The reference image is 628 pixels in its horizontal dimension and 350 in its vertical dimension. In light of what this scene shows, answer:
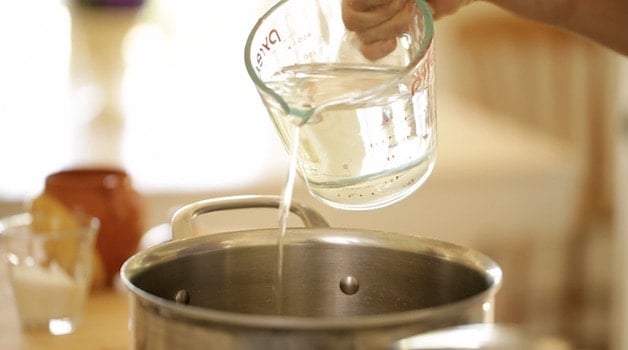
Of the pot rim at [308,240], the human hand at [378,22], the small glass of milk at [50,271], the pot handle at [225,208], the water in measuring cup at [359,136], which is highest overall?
the human hand at [378,22]

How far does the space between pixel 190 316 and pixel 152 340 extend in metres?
0.05

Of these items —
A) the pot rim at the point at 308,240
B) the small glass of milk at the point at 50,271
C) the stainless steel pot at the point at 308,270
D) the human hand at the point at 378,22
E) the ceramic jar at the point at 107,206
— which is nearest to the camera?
the pot rim at the point at 308,240

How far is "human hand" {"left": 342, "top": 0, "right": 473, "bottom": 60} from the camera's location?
83 centimetres

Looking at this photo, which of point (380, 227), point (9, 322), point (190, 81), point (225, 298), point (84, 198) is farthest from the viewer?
point (190, 81)

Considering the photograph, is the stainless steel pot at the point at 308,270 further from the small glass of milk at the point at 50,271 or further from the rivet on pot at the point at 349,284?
the small glass of milk at the point at 50,271

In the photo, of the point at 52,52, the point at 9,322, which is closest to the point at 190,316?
the point at 9,322

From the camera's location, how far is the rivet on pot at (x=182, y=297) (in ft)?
2.30

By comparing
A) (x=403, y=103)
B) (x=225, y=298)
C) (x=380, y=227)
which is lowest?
(x=380, y=227)

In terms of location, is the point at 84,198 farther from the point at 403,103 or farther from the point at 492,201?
the point at 492,201

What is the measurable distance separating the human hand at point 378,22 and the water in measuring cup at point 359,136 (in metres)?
0.02

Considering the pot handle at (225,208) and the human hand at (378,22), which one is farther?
the human hand at (378,22)

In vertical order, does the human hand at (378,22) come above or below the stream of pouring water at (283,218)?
above

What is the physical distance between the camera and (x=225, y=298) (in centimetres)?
73

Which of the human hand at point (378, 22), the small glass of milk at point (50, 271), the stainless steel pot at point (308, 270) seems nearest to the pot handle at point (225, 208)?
the stainless steel pot at point (308, 270)
